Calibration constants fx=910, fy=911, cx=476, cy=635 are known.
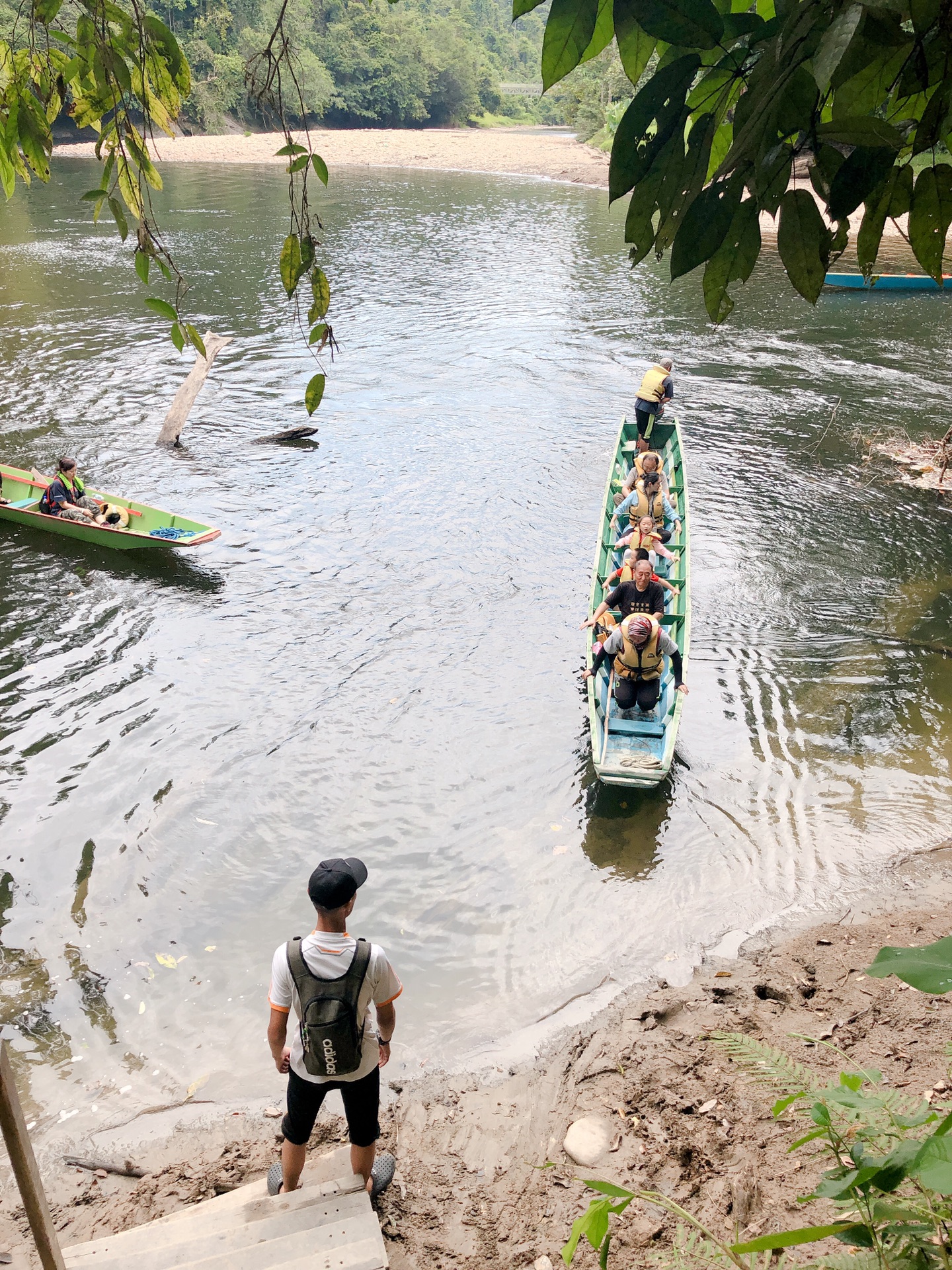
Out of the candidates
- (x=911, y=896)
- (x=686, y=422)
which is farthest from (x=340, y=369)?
(x=911, y=896)

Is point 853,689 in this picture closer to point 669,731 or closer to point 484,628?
point 669,731

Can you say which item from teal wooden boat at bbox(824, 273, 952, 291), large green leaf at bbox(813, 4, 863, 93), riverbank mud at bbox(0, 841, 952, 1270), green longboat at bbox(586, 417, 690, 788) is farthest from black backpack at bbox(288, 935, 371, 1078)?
teal wooden boat at bbox(824, 273, 952, 291)

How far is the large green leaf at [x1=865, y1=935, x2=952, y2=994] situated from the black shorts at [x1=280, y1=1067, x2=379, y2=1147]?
126 inches

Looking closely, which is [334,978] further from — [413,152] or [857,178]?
[413,152]

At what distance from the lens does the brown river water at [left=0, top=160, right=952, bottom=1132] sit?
283 inches

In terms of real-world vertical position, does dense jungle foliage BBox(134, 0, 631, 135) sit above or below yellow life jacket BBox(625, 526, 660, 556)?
above

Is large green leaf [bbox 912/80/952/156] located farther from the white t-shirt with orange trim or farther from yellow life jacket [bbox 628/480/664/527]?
yellow life jacket [bbox 628/480/664/527]

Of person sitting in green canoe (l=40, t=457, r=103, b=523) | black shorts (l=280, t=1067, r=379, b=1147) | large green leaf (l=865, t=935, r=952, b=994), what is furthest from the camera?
person sitting in green canoe (l=40, t=457, r=103, b=523)

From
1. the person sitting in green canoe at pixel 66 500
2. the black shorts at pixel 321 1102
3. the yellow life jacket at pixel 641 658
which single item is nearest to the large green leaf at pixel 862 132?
the black shorts at pixel 321 1102

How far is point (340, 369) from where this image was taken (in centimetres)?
2220

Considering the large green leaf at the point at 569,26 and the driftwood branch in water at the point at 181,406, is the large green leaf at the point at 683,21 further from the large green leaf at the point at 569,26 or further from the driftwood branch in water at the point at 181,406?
the driftwood branch in water at the point at 181,406

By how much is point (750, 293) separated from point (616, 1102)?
86.5ft

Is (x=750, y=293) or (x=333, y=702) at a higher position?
(x=750, y=293)

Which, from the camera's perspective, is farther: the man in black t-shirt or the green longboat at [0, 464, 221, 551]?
the green longboat at [0, 464, 221, 551]
